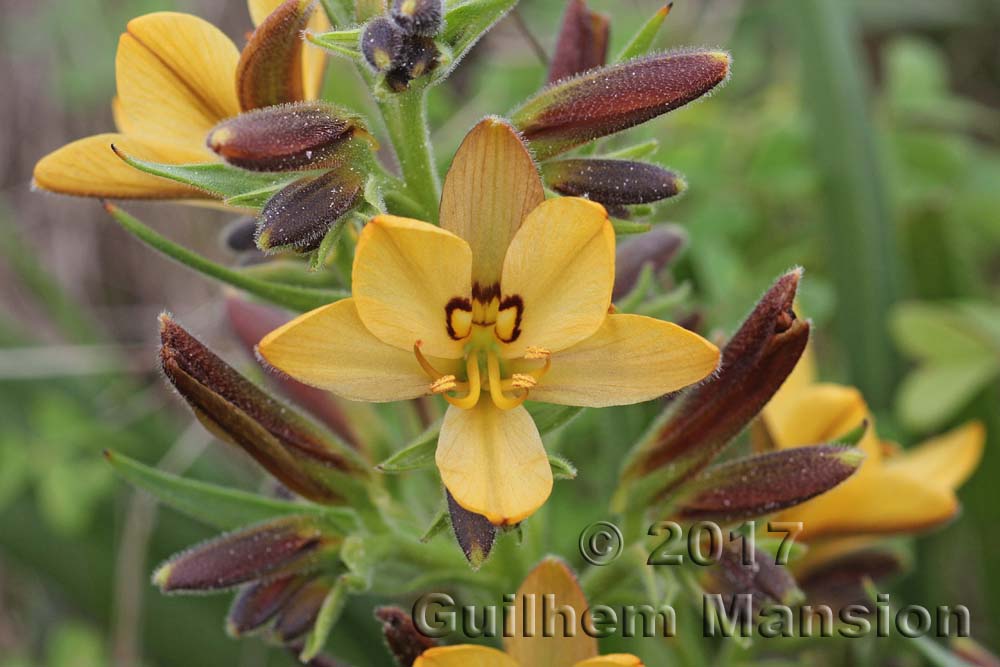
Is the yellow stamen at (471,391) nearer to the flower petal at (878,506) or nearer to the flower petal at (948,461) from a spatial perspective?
the flower petal at (878,506)

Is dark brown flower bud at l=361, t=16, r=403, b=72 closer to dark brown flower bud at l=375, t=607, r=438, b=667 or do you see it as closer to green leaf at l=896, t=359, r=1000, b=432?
dark brown flower bud at l=375, t=607, r=438, b=667

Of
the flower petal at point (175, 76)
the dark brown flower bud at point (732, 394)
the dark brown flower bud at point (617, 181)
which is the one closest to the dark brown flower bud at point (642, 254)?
the dark brown flower bud at point (732, 394)

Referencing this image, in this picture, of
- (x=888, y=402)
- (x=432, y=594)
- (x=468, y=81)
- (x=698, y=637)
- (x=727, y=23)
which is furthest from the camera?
(x=468, y=81)

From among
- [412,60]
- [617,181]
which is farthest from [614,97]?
[412,60]

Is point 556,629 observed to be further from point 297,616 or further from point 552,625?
point 297,616

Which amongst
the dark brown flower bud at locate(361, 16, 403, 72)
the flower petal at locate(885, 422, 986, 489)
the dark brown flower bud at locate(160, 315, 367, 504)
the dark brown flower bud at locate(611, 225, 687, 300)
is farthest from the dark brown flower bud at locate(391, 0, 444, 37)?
the flower petal at locate(885, 422, 986, 489)

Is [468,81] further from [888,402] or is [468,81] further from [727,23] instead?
[888,402]

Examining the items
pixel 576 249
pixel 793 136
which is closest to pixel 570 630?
pixel 576 249
